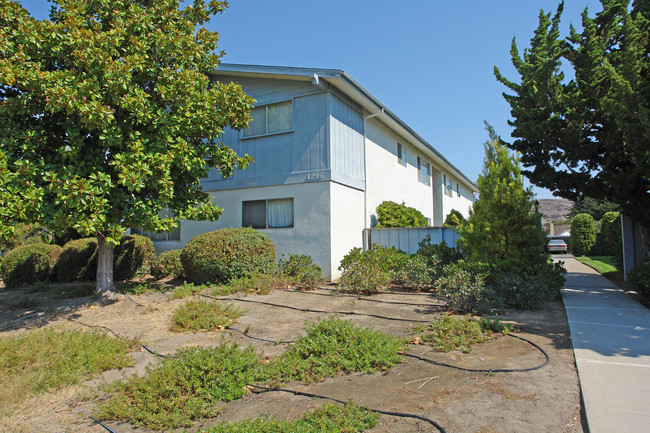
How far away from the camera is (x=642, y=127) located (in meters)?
6.88

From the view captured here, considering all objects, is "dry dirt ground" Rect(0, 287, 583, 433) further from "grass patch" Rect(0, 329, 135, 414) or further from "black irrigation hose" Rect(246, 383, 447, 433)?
"grass patch" Rect(0, 329, 135, 414)

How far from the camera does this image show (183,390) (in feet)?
12.6

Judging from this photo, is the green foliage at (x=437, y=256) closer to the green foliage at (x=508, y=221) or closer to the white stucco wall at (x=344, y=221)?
the green foliage at (x=508, y=221)

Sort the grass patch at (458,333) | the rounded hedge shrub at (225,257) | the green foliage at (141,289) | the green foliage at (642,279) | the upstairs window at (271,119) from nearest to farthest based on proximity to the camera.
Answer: the grass patch at (458,333) < the green foliage at (642,279) < the green foliage at (141,289) < the rounded hedge shrub at (225,257) < the upstairs window at (271,119)

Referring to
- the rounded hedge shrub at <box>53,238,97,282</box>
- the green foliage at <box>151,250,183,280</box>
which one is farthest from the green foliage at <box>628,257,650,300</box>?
the rounded hedge shrub at <box>53,238,97,282</box>

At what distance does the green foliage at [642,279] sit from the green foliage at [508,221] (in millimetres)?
1552

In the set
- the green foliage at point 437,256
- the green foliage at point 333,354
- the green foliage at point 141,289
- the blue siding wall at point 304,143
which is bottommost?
the green foliage at point 333,354

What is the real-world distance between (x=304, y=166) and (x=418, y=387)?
8151mm

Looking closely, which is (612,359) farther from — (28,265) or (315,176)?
(28,265)

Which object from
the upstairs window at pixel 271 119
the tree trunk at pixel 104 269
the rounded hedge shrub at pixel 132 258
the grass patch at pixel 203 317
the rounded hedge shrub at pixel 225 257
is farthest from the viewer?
the upstairs window at pixel 271 119

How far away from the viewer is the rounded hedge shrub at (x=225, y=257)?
9766 mm

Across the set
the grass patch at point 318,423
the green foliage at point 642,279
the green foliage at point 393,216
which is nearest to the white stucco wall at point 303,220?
the green foliage at point 393,216

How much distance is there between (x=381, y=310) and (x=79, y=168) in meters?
6.22

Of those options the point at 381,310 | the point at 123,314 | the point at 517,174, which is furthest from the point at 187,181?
the point at 517,174
